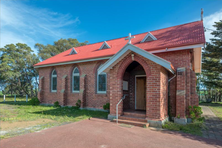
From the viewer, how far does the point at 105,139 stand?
17.7 feet

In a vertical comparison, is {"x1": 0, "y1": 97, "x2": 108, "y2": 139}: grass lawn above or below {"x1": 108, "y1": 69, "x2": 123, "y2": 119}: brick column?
below

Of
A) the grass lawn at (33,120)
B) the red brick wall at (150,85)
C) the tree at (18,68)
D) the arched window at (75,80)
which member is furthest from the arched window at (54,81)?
the tree at (18,68)

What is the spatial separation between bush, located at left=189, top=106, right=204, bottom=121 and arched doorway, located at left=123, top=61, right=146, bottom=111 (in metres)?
2.90

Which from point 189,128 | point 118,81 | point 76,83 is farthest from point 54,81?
point 189,128

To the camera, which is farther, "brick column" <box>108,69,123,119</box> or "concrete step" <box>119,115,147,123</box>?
"brick column" <box>108,69,123,119</box>

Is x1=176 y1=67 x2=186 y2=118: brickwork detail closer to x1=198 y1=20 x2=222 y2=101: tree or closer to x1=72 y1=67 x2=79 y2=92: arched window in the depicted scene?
x1=72 y1=67 x2=79 y2=92: arched window

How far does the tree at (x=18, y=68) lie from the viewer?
26.5m

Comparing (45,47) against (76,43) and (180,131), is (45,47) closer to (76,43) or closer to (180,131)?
(76,43)

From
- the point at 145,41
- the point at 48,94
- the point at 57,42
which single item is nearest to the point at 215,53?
the point at 145,41

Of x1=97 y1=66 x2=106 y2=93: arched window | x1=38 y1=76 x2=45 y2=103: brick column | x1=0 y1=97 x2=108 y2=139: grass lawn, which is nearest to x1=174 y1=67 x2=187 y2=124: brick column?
x1=0 y1=97 x2=108 y2=139: grass lawn

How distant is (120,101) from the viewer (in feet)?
26.5

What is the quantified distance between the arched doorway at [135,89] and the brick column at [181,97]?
2363mm

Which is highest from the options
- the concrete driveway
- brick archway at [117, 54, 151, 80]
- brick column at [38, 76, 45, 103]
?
brick archway at [117, 54, 151, 80]

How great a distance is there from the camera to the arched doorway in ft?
32.4
